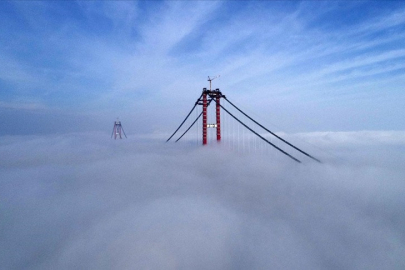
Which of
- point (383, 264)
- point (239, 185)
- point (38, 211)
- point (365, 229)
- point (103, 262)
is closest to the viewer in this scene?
point (103, 262)

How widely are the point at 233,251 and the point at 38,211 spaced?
59.7 ft

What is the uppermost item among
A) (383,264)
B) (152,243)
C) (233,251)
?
(152,243)

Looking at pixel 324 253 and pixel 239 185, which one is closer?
pixel 324 253

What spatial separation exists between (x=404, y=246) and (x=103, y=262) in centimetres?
1895

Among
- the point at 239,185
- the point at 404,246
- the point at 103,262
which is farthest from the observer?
the point at 239,185

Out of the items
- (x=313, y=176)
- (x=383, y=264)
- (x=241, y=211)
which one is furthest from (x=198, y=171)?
(x=383, y=264)

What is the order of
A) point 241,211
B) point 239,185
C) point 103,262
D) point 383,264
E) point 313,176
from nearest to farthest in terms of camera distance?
point 103,262
point 383,264
point 241,211
point 239,185
point 313,176

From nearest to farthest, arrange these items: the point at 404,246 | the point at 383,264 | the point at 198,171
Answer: the point at 383,264 < the point at 404,246 < the point at 198,171

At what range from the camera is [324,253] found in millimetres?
11523

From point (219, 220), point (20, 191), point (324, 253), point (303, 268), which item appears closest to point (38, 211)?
point (20, 191)

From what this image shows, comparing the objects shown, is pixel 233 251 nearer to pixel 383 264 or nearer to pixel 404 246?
pixel 383 264

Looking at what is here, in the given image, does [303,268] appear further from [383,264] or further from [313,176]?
[313,176]

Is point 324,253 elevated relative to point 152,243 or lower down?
lower down

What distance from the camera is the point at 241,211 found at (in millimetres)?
15867
